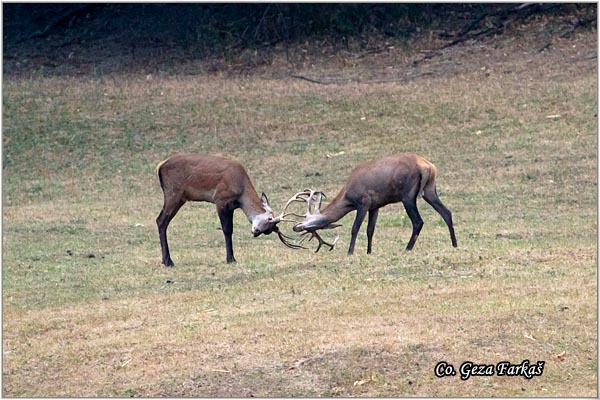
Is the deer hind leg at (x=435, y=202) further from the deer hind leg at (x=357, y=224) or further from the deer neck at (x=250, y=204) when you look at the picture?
the deer neck at (x=250, y=204)

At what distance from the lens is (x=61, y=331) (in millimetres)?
9148

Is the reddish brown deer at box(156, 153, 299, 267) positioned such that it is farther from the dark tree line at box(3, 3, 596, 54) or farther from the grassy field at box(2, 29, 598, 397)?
the dark tree line at box(3, 3, 596, 54)

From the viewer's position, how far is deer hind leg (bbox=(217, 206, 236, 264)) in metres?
11.5

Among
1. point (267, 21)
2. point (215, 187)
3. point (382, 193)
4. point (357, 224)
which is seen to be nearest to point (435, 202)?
point (382, 193)

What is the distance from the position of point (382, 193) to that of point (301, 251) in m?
1.06

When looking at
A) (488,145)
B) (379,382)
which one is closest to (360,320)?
(379,382)

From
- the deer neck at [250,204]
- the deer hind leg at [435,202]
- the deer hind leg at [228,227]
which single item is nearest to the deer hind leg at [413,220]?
the deer hind leg at [435,202]

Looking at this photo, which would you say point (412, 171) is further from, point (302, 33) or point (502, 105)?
point (302, 33)

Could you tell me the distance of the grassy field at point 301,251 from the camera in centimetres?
795

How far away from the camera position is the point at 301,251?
39.4 ft

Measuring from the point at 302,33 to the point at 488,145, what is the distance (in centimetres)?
768

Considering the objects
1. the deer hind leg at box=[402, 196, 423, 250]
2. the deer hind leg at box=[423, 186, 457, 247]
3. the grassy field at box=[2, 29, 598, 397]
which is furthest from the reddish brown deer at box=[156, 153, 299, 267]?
the deer hind leg at box=[423, 186, 457, 247]

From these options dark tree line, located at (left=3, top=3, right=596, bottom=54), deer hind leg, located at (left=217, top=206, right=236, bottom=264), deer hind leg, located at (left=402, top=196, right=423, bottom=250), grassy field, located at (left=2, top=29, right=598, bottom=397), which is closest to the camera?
grassy field, located at (left=2, top=29, right=598, bottom=397)

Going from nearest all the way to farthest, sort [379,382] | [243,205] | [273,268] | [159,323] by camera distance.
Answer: [379,382] < [159,323] < [273,268] < [243,205]
